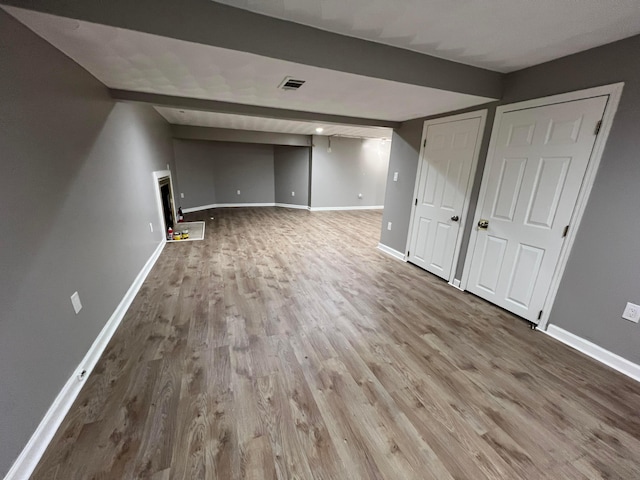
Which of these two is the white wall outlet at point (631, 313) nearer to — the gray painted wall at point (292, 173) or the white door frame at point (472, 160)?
the white door frame at point (472, 160)

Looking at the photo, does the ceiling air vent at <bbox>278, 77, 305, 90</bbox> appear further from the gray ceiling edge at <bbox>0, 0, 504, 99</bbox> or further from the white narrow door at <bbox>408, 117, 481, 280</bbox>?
the white narrow door at <bbox>408, 117, 481, 280</bbox>

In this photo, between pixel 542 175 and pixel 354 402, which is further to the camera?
pixel 542 175

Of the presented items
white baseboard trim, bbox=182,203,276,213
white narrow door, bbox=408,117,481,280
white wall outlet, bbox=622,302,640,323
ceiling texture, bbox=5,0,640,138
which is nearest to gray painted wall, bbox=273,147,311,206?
white baseboard trim, bbox=182,203,276,213

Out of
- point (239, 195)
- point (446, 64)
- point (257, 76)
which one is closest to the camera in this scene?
point (257, 76)

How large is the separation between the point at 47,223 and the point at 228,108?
216 cm

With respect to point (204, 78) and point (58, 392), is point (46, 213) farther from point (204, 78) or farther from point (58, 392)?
point (204, 78)

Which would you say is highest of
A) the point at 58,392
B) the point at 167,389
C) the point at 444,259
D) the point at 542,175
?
the point at 542,175

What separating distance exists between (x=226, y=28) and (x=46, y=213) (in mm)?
1531

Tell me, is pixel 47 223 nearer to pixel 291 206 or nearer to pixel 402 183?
pixel 402 183

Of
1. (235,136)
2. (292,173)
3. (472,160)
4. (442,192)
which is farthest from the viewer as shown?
(292,173)

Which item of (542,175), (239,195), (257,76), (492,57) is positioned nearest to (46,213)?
(257,76)

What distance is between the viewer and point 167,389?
1.66 meters

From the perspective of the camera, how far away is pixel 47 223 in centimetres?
148

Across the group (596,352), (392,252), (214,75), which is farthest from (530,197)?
(214,75)
